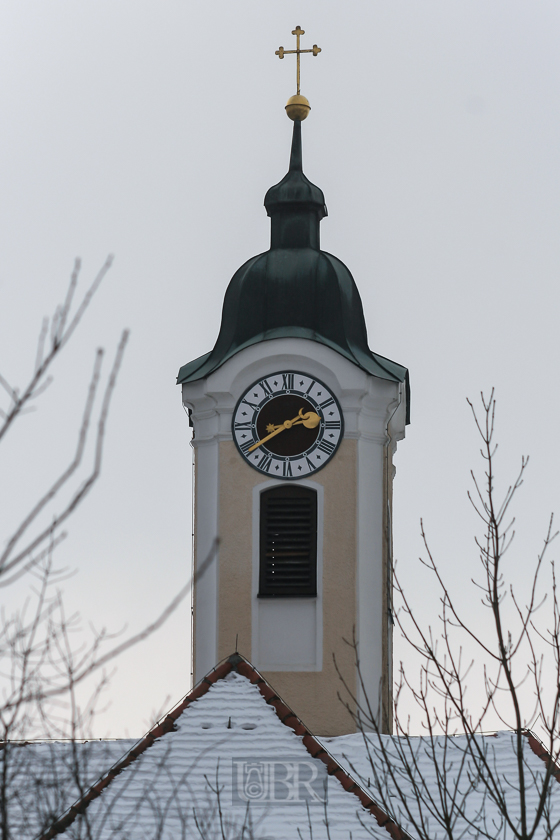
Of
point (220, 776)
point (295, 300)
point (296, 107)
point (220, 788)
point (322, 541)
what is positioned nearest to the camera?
point (220, 788)

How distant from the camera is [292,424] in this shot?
22.2 meters

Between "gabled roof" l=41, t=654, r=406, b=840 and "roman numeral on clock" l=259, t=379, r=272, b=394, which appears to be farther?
"roman numeral on clock" l=259, t=379, r=272, b=394

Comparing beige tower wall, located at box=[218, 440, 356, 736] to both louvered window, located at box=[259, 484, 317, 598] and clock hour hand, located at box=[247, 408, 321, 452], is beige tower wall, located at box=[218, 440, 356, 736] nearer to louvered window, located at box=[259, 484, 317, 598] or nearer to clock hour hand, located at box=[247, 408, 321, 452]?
louvered window, located at box=[259, 484, 317, 598]

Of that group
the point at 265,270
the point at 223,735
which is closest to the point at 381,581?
the point at 265,270

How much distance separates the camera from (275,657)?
21594mm

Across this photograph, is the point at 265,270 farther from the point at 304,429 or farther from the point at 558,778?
the point at 558,778

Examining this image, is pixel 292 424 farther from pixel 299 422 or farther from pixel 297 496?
pixel 297 496

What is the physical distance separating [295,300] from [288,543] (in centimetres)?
335

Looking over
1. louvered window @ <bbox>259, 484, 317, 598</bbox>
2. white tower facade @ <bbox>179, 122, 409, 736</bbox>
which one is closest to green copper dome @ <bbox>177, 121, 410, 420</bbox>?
white tower facade @ <bbox>179, 122, 409, 736</bbox>

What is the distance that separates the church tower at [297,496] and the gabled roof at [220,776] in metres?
4.67

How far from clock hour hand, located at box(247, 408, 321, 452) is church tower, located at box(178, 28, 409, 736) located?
0.06 ft

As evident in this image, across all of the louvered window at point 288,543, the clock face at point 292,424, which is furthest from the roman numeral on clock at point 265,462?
the louvered window at point 288,543

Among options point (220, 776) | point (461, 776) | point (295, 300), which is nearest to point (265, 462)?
point (295, 300)

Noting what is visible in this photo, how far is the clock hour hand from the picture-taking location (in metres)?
22.1
